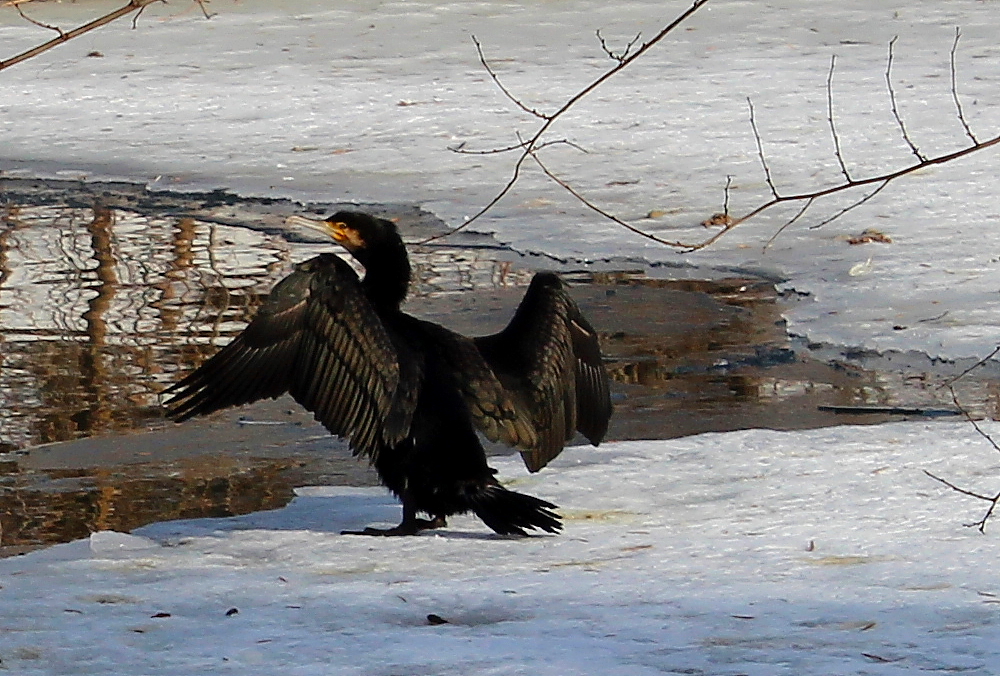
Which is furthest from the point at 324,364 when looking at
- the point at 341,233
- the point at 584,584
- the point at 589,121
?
the point at 589,121

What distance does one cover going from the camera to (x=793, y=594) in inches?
159

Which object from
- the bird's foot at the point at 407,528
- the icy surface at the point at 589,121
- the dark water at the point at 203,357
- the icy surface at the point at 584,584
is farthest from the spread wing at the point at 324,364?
the icy surface at the point at 589,121

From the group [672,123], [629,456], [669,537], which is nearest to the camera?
[669,537]

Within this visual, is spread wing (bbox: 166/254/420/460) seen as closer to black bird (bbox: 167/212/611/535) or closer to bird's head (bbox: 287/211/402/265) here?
black bird (bbox: 167/212/611/535)

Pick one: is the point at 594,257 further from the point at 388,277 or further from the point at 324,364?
the point at 324,364

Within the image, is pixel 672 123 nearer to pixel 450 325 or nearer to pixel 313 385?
pixel 450 325

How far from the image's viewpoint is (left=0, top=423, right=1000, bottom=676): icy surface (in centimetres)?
361

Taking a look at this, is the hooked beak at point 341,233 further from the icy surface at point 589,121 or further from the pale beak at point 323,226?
the icy surface at point 589,121

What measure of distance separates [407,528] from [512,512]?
0.32 meters

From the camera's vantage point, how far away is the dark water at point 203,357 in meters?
5.41

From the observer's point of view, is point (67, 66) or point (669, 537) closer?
point (669, 537)

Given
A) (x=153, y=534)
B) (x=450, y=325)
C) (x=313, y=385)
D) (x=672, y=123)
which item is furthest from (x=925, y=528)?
(x=672, y=123)

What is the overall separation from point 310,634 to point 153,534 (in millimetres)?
1102

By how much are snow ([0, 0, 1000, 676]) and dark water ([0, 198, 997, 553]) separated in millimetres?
338
